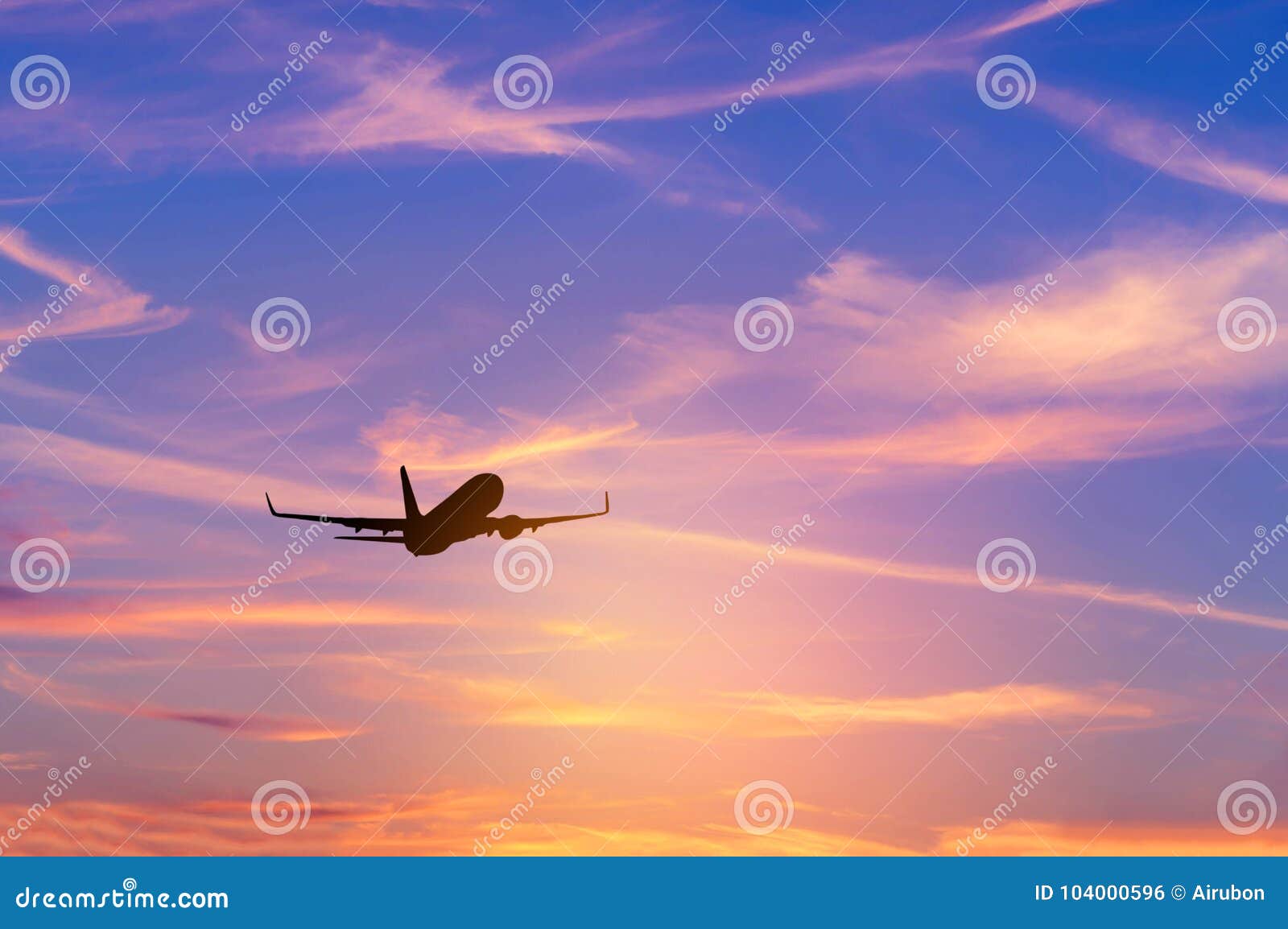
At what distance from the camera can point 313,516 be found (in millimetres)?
94375

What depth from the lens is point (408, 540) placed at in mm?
94625

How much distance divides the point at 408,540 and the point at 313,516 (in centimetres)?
749

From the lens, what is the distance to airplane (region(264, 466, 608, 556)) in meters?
94.2

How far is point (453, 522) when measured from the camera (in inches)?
3723

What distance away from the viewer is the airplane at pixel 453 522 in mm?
94250
